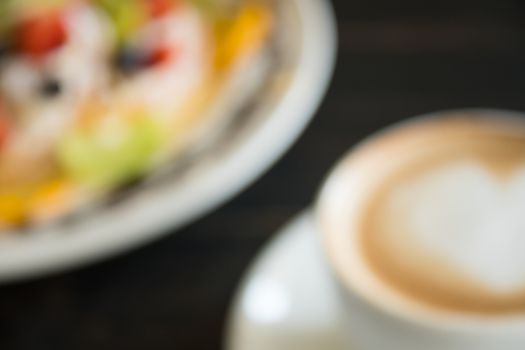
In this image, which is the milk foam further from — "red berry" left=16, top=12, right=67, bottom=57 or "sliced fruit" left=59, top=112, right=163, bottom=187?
"red berry" left=16, top=12, right=67, bottom=57

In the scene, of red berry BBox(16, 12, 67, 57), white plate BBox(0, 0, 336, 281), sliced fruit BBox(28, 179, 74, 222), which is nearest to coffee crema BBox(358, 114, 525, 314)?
white plate BBox(0, 0, 336, 281)

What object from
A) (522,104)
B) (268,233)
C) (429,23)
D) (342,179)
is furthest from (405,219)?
(429,23)

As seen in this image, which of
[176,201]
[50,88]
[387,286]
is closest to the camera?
[387,286]

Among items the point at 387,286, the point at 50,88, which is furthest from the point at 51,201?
the point at 387,286

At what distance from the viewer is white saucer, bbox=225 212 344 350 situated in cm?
54

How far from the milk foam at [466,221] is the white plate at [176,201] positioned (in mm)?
128

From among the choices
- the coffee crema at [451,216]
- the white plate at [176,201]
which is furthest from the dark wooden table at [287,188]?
the coffee crema at [451,216]

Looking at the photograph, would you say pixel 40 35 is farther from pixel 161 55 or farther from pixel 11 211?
pixel 11 211

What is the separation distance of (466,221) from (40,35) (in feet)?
1.43

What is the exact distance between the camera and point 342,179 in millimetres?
537

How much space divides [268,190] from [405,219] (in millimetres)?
196

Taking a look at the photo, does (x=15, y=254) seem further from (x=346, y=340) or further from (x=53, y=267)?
(x=346, y=340)

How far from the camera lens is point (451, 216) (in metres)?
0.49

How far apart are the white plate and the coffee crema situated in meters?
0.10
